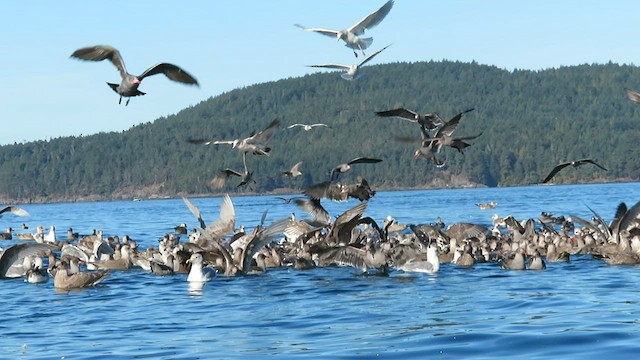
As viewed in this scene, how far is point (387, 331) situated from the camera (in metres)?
18.8

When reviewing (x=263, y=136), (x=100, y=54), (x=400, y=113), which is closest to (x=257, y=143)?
(x=263, y=136)

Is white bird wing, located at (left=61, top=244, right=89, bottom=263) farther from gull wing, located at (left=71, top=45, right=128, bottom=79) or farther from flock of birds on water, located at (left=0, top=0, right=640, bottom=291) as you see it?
gull wing, located at (left=71, top=45, right=128, bottom=79)

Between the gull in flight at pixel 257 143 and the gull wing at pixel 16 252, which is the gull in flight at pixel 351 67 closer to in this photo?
the gull in flight at pixel 257 143

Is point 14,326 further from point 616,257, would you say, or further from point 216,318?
point 616,257

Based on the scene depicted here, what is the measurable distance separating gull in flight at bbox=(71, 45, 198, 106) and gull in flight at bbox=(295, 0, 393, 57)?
6673 millimetres

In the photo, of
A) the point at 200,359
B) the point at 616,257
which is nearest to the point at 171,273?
the point at 616,257

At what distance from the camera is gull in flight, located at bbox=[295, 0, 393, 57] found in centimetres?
2894

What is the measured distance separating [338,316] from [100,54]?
6.87 meters

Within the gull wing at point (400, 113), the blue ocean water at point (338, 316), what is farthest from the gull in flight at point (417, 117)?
the blue ocean water at point (338, 316)

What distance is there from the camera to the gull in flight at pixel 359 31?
94.9 feet

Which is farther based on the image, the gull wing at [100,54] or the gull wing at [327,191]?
the gull wing at [327,191]

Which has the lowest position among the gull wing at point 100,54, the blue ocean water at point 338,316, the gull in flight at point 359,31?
the blue ocean water at point 338,316

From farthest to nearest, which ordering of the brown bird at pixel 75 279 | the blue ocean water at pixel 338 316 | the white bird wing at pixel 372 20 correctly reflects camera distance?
1. the white bird wing at pixel 372 20
2. the brown bird at pixel 75 279
3. the blue ocean water at pixel 338 316

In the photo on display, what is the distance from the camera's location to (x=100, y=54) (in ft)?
73.7
